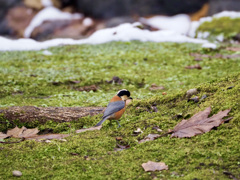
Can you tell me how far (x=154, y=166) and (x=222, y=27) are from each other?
43.3ft

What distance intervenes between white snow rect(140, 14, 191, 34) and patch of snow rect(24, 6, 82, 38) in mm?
3765

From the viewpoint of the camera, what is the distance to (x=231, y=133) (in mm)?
3553

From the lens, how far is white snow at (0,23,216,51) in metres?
14.1

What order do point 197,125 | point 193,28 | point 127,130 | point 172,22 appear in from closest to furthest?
point 197,125
point 127,130
point 193,28
point 172,22

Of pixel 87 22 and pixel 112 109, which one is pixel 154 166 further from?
pixel 87 22

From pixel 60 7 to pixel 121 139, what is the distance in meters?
14.7

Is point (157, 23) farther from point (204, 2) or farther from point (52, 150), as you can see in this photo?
point (52, 150)

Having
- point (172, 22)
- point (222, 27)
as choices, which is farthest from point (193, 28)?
point (222, 27)

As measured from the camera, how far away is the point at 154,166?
3232mm

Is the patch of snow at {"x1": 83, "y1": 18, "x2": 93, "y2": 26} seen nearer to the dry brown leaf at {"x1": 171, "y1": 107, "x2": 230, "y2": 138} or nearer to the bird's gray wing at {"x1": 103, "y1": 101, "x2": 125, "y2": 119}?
the bird's gray wing at {"x1": 103, "y1": 101, "x2": 125, "y2": 119}

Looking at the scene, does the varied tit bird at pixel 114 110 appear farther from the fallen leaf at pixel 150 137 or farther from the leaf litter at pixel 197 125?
the leaf litter at pixel 197 125

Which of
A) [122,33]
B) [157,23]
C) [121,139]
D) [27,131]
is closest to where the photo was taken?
[121,139]

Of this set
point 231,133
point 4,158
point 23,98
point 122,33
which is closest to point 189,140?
point 231,133

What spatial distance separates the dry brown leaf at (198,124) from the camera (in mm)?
3748
